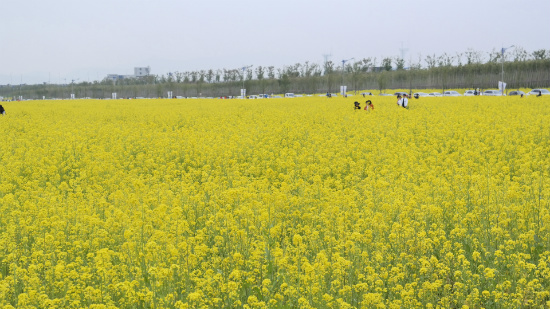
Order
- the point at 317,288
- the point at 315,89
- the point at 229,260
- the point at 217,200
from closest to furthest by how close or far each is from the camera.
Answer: the point at 317,288 → the point at 229,260 → the point at 217,200 → the point at 315,89

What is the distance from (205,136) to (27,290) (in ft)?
37.2

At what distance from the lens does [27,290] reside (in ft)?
16.8

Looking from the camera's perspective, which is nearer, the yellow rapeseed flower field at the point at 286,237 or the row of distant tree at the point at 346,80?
the yellow rapeseed flower field at the point at 286,237

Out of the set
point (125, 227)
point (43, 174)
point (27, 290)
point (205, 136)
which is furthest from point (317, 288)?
point (205, 136)

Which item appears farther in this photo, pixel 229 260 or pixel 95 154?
pixel 95 154

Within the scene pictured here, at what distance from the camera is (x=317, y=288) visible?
4.57 meters

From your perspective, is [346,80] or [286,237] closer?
[286,237]

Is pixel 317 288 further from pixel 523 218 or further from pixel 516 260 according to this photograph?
pixel 523 218

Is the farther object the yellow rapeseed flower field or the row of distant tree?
the row of distant tree

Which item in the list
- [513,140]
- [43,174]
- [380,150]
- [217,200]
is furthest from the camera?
[513,140]

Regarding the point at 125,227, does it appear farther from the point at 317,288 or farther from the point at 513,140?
the point at 513,140

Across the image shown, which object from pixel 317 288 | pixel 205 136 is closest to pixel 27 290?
pixel 317 288

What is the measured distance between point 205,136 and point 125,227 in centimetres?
951

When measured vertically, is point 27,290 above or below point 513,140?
below
